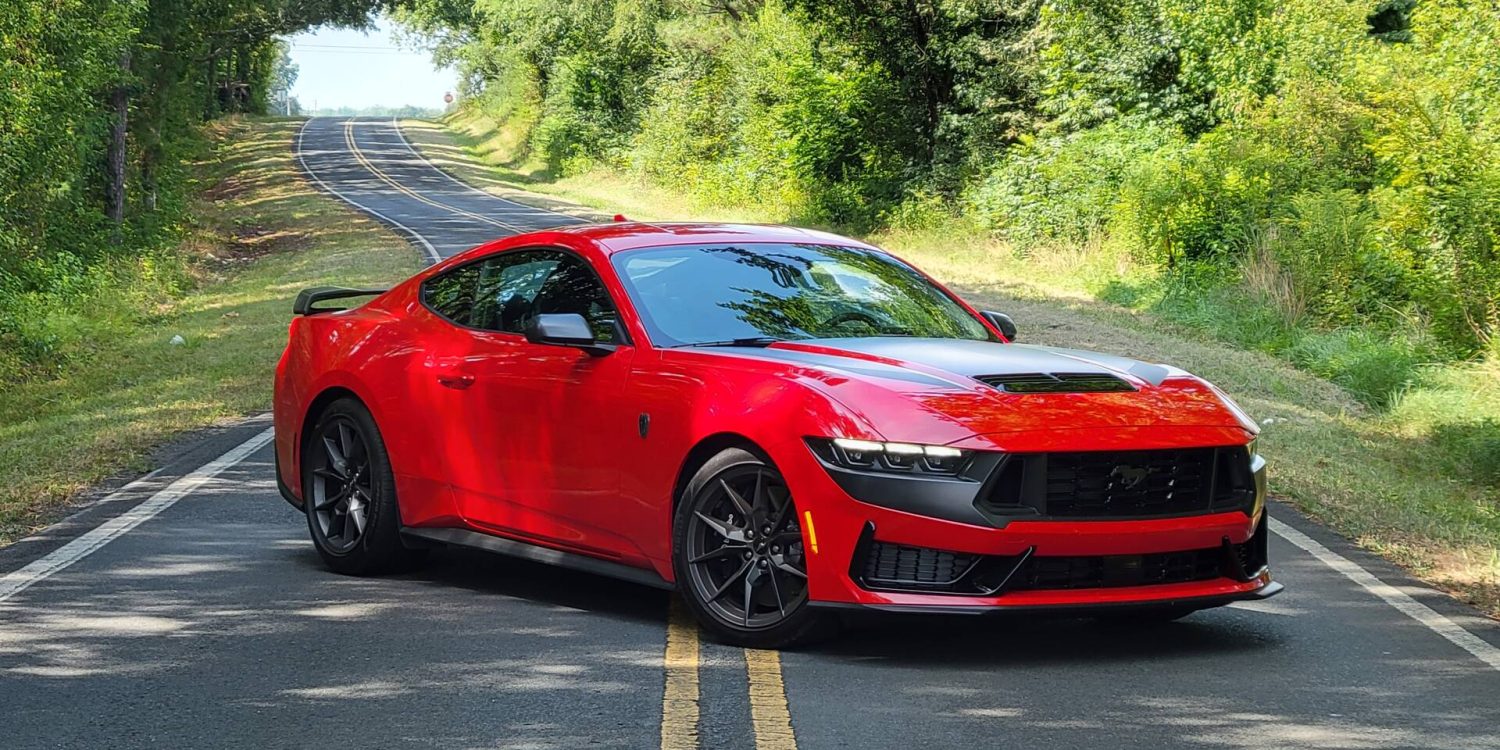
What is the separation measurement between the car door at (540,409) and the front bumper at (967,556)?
3.39 ft

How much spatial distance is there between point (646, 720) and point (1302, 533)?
4.82 m

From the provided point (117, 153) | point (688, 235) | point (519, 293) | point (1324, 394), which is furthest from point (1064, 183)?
point (519, 293)

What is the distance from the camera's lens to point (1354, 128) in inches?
935

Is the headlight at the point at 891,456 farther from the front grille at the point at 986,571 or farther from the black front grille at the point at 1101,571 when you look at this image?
the black front grille at the point at 1101,571

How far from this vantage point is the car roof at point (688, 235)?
702 cm

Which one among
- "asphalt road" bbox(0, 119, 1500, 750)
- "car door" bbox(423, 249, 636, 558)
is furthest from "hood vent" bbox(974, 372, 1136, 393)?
"car door" bbox(423, 249, 636, 558)

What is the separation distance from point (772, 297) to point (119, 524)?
13.1 feet

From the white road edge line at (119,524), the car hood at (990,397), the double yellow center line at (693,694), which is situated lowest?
the white road edge line at (119,524)

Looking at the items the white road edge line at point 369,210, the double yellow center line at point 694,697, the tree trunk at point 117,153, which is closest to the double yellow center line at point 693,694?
the double yellow center line at point 694,697

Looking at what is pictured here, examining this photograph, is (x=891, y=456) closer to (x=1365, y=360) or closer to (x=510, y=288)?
(x=510, y=288)

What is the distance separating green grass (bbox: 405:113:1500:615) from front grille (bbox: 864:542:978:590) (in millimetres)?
2677

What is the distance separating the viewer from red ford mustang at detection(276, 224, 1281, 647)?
219 inches

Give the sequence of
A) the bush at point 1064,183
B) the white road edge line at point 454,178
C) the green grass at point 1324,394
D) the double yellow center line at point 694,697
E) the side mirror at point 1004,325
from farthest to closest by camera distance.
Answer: the white road edge line at point 454,178, the bush at point 1064,183, the green grass at point 1324,394, the side mirror at point 1004,325, the double yellow center line at point 694,697

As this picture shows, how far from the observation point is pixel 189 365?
56.7 feet
